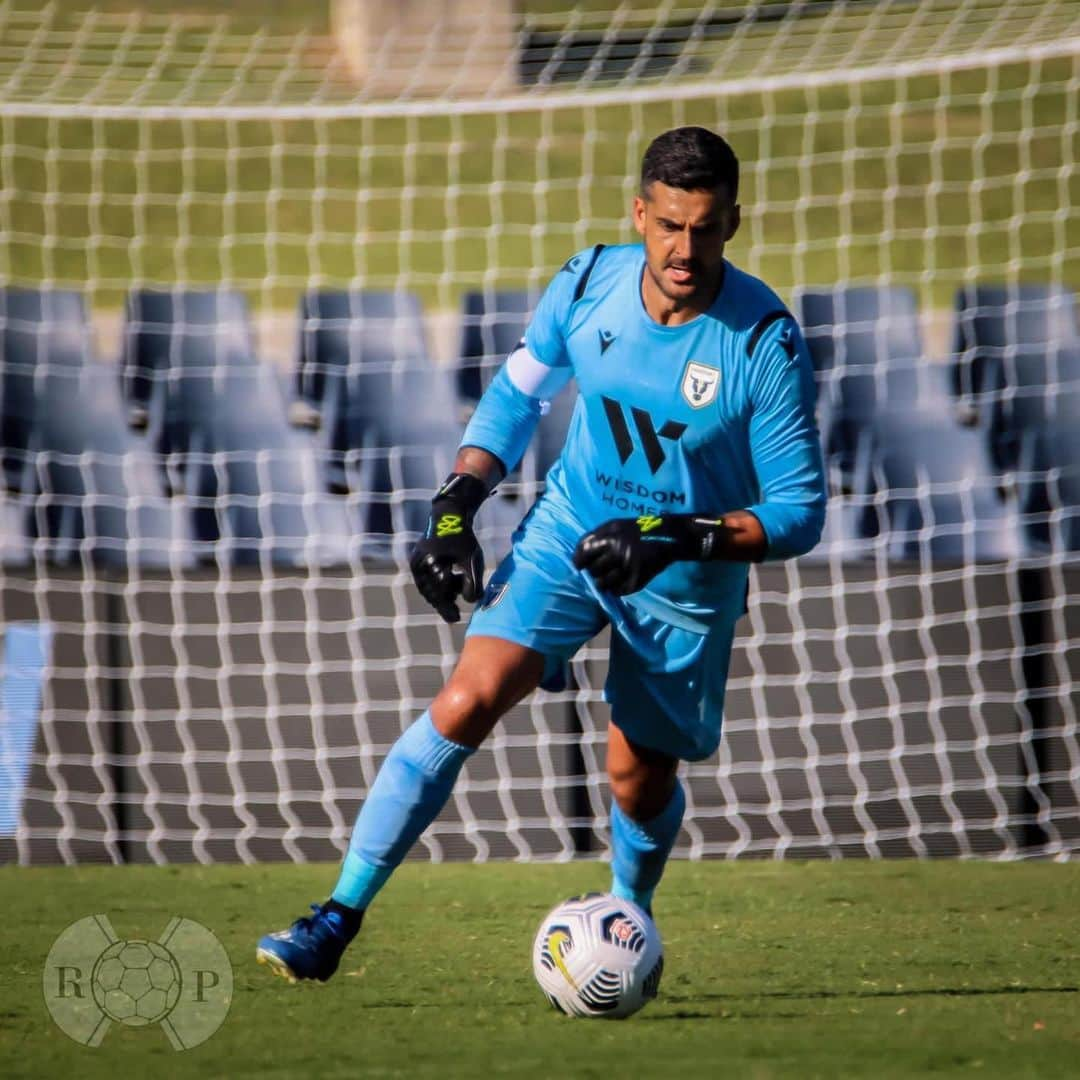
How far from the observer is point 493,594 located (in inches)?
136

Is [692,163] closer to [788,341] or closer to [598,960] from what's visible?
[788,341]

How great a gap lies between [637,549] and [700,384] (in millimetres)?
426

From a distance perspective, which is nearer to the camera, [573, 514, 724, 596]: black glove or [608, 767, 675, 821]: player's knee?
[573, 514, 724, 596]: black glove

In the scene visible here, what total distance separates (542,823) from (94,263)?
1070 cm

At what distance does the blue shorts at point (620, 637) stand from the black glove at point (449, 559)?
115 mm

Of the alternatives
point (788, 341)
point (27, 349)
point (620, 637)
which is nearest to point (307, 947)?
point (620, 637)

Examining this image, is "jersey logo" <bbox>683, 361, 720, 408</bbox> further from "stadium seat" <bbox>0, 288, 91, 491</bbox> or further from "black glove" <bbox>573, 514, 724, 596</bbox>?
"stadium seat" <bbox>0, 288, 91, 491</bbox>

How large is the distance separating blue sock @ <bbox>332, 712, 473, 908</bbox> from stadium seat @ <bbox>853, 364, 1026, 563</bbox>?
279 centimetres

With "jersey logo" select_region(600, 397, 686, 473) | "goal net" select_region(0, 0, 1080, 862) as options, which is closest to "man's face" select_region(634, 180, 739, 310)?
"jersey logo" select_region(600, 397, 686, 473)

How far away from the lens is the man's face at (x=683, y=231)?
3166 mm

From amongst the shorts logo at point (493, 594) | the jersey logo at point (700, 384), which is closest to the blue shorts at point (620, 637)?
the shorts logo at point (493, 594)

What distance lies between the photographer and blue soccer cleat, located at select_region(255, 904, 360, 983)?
124 inches

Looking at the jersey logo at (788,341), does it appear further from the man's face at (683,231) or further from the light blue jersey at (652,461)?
the man's face at (683,231)

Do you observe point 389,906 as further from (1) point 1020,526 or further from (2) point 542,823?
(1) point 1020,526
